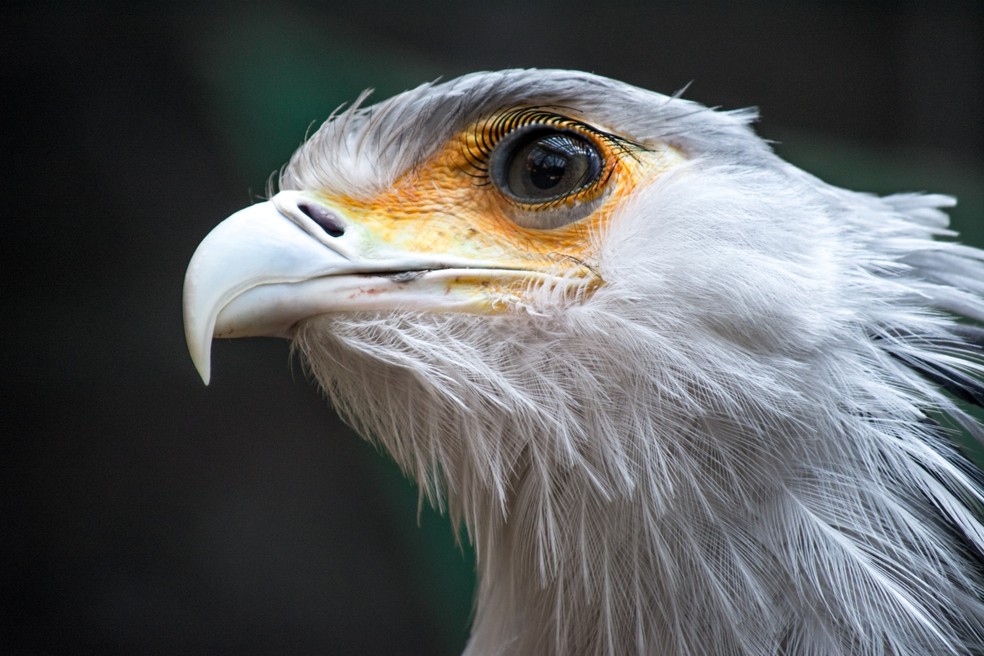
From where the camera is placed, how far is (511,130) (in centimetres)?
146

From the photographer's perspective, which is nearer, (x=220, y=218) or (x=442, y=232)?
(x=442, y=232)

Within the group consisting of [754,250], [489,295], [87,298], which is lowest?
[87,298]

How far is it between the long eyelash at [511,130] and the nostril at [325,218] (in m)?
0.25

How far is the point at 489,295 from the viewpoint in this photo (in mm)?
1349

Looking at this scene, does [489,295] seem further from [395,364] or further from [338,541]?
[338,541]

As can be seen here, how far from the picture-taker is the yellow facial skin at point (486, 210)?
1394 mm

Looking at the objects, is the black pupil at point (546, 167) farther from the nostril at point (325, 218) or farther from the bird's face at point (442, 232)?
the nostril at point (325, 218)

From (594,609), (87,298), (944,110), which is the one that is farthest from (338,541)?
(944,110)

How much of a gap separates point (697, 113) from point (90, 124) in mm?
2982

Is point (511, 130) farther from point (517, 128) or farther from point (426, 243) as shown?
point (426, 243)

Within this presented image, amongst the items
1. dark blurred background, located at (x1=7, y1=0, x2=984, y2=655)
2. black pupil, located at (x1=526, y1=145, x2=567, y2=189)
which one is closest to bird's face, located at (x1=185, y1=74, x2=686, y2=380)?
black pupil, located at (x1=526, y1=145, x2=567, y2=189)

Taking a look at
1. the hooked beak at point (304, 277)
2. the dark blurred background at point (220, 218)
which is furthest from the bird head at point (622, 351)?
the dark blurred background at point (220, 218)

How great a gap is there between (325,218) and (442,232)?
0.19 m

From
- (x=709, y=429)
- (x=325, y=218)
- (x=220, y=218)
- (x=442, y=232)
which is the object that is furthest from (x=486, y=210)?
(x=220, y=218)
